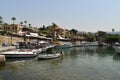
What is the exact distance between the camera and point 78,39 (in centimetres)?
18375

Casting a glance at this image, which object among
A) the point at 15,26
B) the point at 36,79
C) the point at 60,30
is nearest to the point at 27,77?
the point at 36,79

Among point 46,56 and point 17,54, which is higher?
point 17,54

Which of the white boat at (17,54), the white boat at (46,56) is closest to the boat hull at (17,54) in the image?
the white boat at (17,54)

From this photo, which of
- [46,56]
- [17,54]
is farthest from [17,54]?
[46,56]

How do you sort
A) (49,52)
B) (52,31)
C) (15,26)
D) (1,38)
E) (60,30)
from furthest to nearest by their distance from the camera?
1. (60,30)
2. (52,31)
3. (15,26)
4. (1,38)
5. (49,52)

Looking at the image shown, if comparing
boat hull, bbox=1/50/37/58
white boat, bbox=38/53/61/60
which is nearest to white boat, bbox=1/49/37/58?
boat hull, bbox=1/50/37/58

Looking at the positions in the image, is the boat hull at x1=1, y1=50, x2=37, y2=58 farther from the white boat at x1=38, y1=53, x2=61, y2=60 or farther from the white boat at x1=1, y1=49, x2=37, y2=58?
the white boat at x1=38, y1=53, x2=61, y2=60

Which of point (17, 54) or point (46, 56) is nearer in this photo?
point (17, 54)

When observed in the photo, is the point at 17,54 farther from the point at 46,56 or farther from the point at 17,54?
the point at 46,56

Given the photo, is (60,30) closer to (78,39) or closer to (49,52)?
(78,39)

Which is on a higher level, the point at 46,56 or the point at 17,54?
the point at 17,54

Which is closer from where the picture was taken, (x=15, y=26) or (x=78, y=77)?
(x=78, y=77)

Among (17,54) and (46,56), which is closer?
(17,54)

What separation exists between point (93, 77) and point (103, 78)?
4.69 ft
